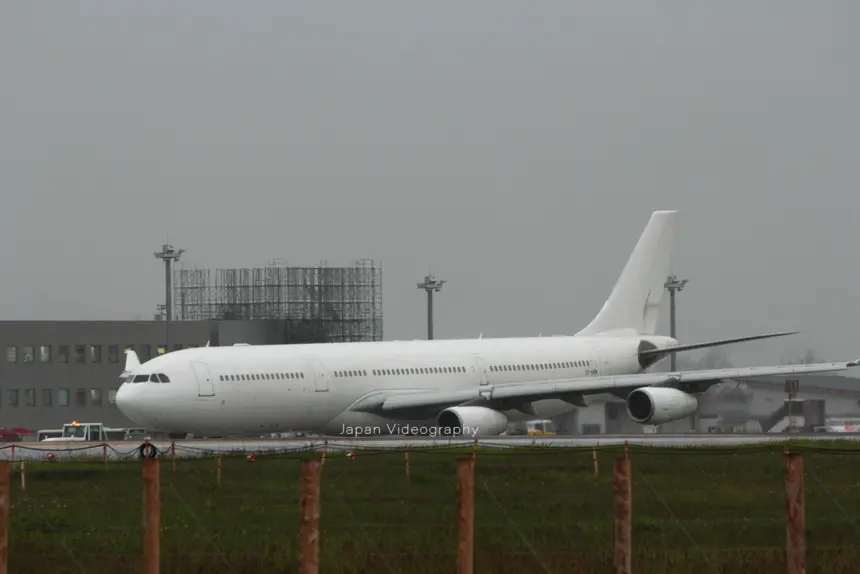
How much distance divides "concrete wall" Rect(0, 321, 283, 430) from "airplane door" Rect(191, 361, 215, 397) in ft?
143

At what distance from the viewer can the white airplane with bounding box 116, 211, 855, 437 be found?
50.7 metres

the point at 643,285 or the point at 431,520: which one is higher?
the point at 643,285

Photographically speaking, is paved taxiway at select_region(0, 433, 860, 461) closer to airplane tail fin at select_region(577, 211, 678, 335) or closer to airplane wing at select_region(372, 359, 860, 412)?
airplane wing at select_region(372, 359, 860, 412)

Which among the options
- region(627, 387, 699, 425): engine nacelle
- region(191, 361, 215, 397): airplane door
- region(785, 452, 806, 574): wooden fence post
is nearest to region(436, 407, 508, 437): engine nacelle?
region(627, 387, 699, 425): engine nacelle

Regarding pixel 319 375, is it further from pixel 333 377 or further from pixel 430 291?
pixel 430 291

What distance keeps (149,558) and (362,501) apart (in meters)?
9.11

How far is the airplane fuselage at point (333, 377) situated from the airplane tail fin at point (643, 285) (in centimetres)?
220

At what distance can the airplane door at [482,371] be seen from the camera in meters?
59.0

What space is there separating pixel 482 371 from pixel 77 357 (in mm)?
44267

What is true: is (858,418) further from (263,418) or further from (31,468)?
(31,468)

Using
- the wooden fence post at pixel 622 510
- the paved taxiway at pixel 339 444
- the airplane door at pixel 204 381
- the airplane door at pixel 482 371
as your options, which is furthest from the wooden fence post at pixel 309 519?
the airplane door at pixel 482 371

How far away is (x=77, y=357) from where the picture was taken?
96.5 meters

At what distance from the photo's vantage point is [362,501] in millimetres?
24031

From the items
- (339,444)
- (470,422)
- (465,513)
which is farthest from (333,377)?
(465,513)
